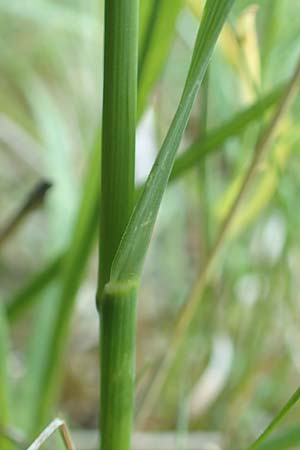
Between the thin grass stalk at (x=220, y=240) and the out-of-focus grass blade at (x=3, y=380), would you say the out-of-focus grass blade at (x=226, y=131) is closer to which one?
the thin grass stalk at (x=220, y=240)

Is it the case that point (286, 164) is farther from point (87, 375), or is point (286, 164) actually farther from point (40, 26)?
point (40, 26)

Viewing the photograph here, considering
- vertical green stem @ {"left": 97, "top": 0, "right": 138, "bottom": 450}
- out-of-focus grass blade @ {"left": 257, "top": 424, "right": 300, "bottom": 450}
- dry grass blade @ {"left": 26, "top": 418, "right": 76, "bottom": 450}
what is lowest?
out-of-focus grass blade @ {"left": 257, "top": 424, "right": 300, "bottom": 450}

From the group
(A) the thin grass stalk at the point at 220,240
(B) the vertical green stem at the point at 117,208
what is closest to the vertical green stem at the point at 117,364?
(B) the vertical green stem at the point at 117,208

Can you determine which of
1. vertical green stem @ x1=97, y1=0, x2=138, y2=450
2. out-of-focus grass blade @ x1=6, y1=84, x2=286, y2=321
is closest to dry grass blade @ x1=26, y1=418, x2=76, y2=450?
vertical green stem @ x1=97, y1=0, x2=138, y2=450

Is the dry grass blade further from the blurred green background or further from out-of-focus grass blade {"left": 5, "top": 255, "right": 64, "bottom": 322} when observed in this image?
out-of-focus grass blade {"left": 5, "top": 255, "right": 64, "bottom": 322}

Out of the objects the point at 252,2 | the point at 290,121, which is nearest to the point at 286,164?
the point at 290,121
